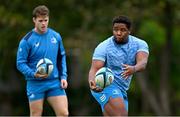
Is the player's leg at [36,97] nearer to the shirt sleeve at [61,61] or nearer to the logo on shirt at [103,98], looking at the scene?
the shirt sleeve at [61,61]

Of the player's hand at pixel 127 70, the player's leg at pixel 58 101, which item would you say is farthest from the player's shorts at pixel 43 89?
the player's hand at pixel 127 70

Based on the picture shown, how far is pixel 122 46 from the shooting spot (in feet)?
34.8

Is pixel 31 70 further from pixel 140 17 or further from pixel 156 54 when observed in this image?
pixel 156 54

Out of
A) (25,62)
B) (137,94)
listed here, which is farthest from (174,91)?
(25,62)

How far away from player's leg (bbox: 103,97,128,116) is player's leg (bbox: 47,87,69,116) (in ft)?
4.32

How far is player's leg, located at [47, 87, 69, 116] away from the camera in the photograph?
11.7m

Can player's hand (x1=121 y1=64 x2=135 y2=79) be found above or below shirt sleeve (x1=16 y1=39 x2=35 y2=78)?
below

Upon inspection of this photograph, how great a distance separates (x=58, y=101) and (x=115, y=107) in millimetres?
1580

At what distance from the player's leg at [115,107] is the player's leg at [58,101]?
1315 millimetres

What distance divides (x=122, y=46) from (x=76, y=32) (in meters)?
15.9

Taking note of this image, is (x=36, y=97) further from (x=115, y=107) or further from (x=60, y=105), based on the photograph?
(x=115, y=107)

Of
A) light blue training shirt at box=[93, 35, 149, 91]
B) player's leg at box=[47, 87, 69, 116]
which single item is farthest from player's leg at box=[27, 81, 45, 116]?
light blue training shirt at box=[93, 35, 149, 91]

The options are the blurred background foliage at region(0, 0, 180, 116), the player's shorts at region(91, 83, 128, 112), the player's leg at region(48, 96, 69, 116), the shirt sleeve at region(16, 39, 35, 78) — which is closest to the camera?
the player's shorts at region(91, 83, 128, 112)

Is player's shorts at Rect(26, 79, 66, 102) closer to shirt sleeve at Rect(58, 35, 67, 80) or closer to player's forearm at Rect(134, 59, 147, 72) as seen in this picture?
shirt sleeve at Rect(58, 35, 67, 80)
